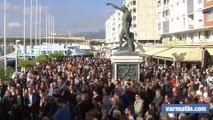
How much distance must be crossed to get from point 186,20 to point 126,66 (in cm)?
4098

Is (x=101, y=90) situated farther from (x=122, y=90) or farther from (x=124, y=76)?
(x=124, y=76)

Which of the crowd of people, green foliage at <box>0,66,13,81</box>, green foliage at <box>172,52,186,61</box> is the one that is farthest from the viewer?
green foliage at <box>172,52,186,61</box>

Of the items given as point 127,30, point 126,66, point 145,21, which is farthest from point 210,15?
point 145,21

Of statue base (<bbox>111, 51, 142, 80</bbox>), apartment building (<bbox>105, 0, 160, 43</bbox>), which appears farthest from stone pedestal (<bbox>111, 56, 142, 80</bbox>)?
apartment building (<bbox>105, 0, 160, 43</bbox>)

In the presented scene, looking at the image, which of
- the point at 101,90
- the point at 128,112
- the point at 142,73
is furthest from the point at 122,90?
the point at 142,73

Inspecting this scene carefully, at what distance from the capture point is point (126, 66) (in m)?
27.2

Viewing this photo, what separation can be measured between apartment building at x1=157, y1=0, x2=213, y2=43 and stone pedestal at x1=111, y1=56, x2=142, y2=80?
71.4 feet

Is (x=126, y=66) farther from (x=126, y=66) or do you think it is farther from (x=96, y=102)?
(x=96, y=102)

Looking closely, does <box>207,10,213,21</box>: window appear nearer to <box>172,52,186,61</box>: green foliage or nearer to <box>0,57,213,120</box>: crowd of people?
<box>172,52,186,61</box>: green foliage

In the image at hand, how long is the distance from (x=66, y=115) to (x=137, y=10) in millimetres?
112182

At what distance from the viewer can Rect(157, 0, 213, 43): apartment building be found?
54.8 metres

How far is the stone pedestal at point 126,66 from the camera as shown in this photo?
88.8 feet

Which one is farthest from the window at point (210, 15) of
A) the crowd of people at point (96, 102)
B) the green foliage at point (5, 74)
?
the crowd of people at point (96, 102)

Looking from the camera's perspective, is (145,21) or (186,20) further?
(145,21)
